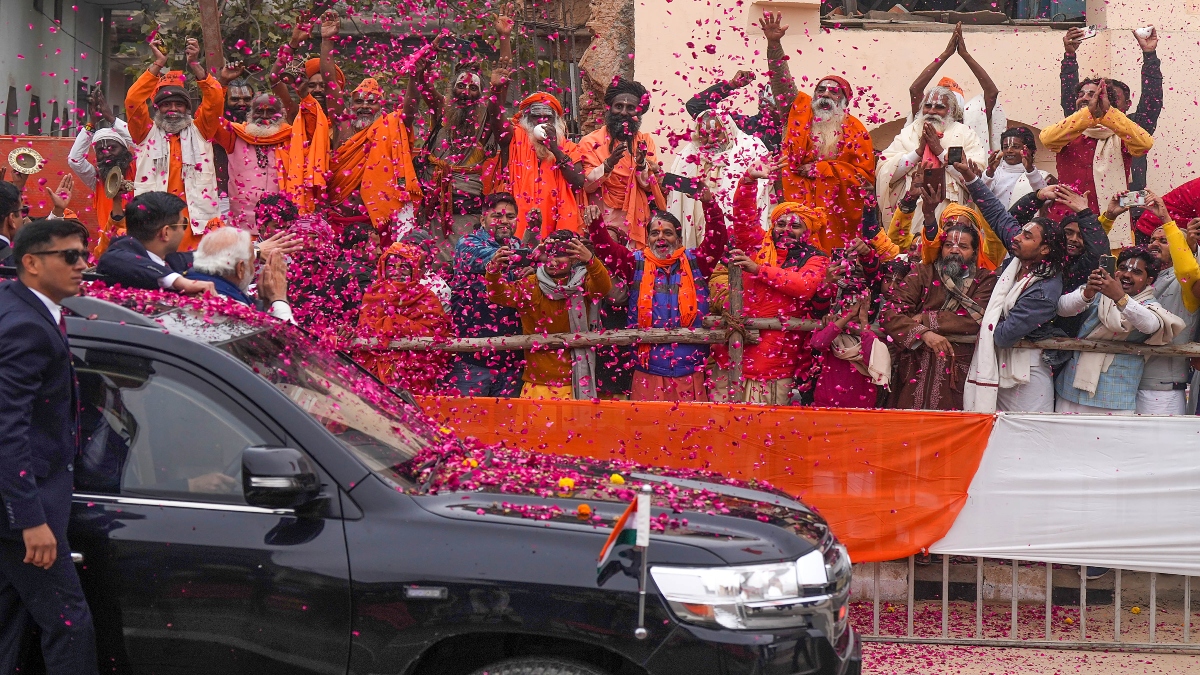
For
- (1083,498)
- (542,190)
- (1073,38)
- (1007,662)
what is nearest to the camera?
(1007,662)

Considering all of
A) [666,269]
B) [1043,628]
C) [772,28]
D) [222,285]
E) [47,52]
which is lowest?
[1043,628]

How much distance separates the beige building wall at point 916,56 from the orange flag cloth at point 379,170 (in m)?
3.17

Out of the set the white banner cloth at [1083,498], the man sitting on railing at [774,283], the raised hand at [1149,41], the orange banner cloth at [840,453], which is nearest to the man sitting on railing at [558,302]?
the orange banner cloth at [840,453]

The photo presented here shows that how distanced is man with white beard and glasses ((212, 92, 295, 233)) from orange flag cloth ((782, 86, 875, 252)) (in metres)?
4.26

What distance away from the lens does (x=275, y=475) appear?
376 cm

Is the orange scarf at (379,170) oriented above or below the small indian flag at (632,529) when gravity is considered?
above

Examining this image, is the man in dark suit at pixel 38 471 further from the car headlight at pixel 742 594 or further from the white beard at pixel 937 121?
the white beard at pixel 937 121

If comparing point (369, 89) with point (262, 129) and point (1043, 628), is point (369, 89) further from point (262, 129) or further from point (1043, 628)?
point (1043, 628)

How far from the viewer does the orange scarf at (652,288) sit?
843 centimetres

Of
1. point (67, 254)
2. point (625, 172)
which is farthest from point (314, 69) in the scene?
point (67, 254)

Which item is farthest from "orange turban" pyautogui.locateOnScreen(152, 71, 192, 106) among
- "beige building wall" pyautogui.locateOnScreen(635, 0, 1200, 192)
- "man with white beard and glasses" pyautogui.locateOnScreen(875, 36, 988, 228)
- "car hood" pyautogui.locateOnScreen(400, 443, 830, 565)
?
"car hood" pyautogui.locateOnScreen(400, 443, 830, 565)

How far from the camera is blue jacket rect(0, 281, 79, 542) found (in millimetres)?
3914

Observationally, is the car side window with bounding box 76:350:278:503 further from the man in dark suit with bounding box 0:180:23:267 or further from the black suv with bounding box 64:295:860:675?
the man in dark suit with bounding box 0:180:23:267

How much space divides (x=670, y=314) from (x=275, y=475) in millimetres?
4923
